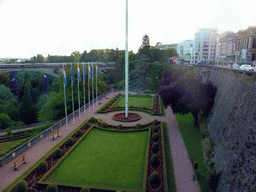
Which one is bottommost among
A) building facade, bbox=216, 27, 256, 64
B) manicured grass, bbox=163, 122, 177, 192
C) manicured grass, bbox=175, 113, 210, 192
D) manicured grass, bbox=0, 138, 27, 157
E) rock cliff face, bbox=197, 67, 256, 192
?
manicured grass, bbox=0, 138, 27, 157

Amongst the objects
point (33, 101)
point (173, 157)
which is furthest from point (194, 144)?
point (33, 101)

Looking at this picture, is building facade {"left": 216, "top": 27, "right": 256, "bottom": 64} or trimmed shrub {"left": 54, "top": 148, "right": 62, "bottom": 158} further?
building facade {"left": 216, "top": 27, "right": 256, "bottom": 64}

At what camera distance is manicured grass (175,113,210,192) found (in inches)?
488

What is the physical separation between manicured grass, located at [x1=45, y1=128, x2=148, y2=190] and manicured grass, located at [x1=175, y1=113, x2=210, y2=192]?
11.7 ft

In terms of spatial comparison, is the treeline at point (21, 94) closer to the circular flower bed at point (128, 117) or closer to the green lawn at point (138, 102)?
the circular flower bed at point (128, 117)

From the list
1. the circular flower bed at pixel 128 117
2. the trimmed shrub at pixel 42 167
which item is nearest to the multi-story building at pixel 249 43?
the circular flower bed at pixel 128 117

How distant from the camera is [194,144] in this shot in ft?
57.6

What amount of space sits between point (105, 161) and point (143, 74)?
139 feet

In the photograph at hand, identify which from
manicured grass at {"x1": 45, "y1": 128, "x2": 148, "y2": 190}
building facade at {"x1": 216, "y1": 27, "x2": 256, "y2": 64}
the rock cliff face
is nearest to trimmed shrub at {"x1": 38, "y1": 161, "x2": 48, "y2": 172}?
manicured grass at {"x1": 45, "y1": 128, "x2": 148, "y2": 190}

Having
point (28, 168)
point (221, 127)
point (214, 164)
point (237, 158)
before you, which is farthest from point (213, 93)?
point (28, 168)

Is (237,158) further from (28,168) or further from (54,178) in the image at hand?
(28,168)

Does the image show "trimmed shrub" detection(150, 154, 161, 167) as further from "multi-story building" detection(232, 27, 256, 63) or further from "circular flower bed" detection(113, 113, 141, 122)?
"multi-story building" detection(232, 27, 256, 63)

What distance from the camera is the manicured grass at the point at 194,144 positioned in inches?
488

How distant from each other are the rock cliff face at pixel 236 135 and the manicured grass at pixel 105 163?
4856mm
